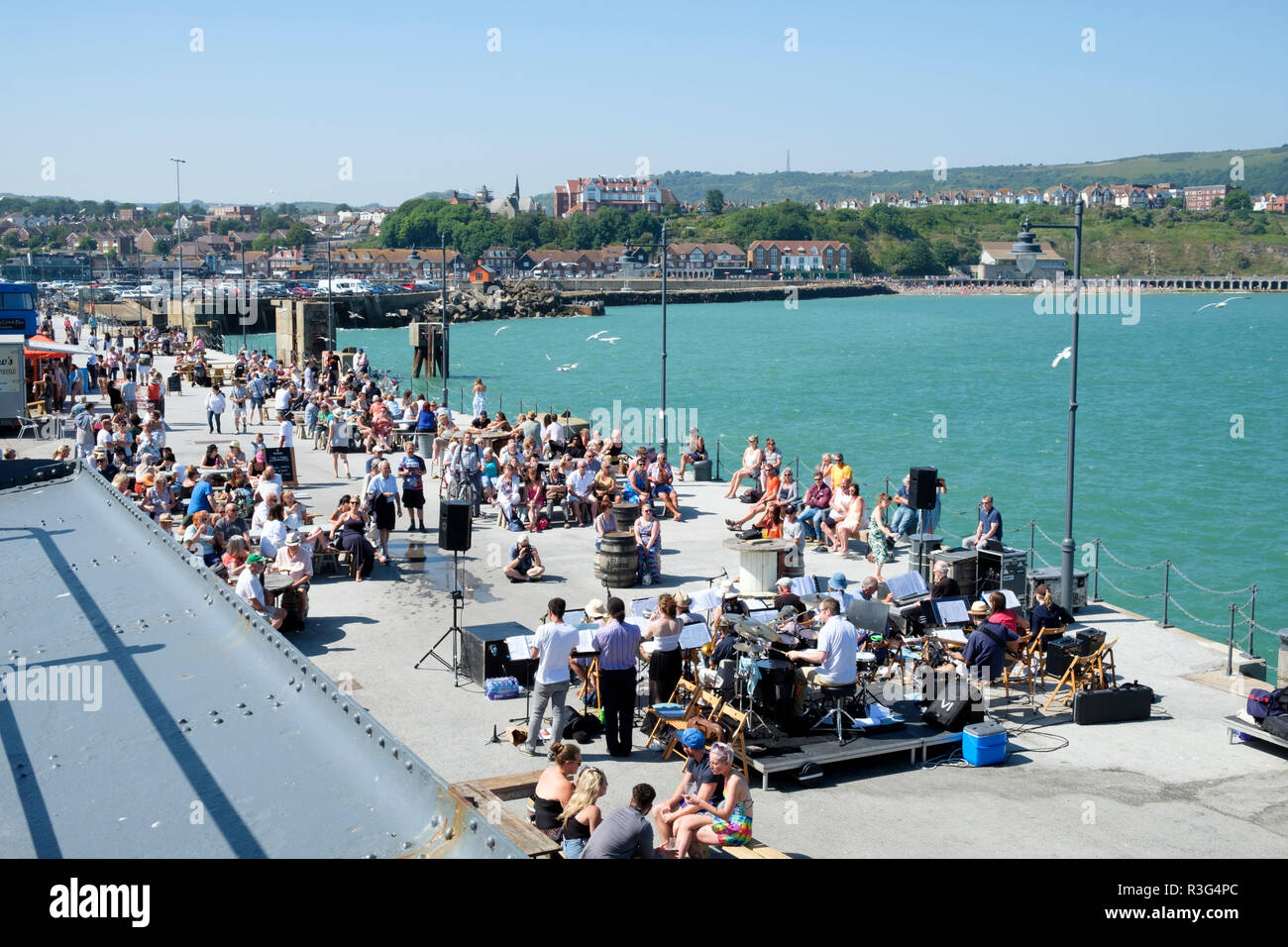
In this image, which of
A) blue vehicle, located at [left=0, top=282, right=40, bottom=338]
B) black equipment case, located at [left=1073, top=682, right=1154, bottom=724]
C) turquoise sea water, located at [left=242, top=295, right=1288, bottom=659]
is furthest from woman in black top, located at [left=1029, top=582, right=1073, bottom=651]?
blue vehicle, located at [left=0, top=282, right=40, bottom=338]

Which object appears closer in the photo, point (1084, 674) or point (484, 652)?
point (484, 652)

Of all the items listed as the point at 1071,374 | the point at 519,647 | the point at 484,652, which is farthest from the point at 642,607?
the point at 1071,374

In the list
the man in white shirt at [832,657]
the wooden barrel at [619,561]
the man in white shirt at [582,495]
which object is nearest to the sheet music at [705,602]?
the man in white shirt at [832,657]

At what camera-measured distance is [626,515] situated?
18.0m

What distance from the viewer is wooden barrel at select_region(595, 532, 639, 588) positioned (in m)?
16.2

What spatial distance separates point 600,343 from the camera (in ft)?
388

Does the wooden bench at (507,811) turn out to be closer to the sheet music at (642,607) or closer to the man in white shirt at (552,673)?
the man in white shirt at (552,673)

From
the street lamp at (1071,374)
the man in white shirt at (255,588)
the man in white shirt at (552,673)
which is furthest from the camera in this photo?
the street lamp at (1071,374)

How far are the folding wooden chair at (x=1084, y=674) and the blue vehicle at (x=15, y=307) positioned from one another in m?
30.4

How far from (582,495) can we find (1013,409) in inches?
2070

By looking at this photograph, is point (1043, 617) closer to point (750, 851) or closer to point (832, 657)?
point (832, 657)

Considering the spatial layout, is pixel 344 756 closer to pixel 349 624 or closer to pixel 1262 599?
pixel 349 624

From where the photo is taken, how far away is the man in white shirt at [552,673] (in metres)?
10.4
